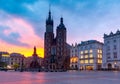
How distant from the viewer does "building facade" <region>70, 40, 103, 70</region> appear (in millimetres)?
138000

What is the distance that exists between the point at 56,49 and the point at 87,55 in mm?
27876

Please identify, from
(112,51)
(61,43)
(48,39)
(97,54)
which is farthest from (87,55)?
(48,39)

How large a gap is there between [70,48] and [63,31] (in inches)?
562

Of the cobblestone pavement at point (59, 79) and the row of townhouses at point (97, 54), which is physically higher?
the row of townhouses at point (97, 54)

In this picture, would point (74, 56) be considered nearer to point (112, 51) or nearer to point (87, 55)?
point (87, 55)

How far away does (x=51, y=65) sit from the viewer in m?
159

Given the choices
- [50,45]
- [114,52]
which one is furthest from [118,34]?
[50,45]

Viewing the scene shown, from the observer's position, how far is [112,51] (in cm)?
11862

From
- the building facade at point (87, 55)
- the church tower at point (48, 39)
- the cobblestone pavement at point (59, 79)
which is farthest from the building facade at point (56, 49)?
the cobblestone pavement at point (59, 79)

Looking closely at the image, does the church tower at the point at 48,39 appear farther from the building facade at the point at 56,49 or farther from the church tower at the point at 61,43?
the church tower at the point at 61,43

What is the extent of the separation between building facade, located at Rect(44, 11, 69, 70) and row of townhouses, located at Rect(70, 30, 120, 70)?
710 cm

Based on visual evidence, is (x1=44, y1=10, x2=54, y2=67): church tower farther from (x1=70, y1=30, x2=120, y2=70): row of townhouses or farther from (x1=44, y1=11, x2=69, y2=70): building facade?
(x1=70, y1=30, x2=120, y2=70): row of townhouses

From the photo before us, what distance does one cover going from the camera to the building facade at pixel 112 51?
378 feet

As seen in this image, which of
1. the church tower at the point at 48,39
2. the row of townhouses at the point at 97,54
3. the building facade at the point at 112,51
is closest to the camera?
the building facade at the point at 112,51
